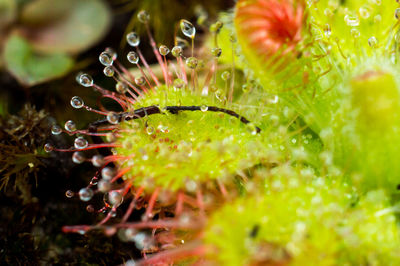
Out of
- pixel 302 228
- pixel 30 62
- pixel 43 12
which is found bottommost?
pixel 302 228

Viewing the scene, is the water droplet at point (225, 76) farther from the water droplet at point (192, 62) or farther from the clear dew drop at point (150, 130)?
the clear dew drop at point (150, 130)

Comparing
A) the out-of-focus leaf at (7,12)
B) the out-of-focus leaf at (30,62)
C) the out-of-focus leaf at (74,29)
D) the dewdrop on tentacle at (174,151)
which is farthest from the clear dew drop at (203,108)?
the out-of-focus leaf at (7,12)

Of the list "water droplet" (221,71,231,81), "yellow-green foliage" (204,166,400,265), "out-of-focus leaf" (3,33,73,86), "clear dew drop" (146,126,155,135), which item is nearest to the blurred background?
"out-of-focus leaf" (3,33,73,86)

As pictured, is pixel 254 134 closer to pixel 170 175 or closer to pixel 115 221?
pixel 170 175

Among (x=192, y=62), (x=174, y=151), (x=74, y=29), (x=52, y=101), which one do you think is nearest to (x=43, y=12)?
(x=74, y=29)

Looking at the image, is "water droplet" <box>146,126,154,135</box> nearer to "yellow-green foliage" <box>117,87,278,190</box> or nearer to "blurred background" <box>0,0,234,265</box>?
"yellow-green foliage" <box>117,87,278,190</box>

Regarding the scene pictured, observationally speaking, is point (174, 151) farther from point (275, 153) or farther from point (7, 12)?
point (7, 12)
